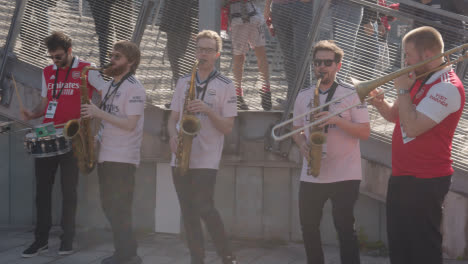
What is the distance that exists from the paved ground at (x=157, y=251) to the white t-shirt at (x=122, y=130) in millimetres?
1213

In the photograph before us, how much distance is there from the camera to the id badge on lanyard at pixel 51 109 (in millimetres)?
5480

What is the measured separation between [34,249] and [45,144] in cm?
118

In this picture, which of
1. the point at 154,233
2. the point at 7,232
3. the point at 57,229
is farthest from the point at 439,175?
the point at 7,232

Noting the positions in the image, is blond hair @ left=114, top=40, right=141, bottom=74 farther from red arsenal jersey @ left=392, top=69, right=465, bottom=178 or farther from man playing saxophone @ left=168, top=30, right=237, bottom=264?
red arsenal jersey @ left=392, top=69, right=465, bottom=178

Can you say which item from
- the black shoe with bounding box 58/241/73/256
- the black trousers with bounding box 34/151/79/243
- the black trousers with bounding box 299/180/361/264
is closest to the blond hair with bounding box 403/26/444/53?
the black trousers with bounding box 299/180/361/264

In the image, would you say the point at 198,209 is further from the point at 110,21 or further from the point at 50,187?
the point at 110,21

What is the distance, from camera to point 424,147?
137 inches

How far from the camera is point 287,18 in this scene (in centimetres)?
562

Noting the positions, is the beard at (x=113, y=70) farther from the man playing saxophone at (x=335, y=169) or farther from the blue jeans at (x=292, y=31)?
the man playing saxophone at (x=335, y=169)

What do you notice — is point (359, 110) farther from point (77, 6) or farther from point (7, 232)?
point (7, 232)

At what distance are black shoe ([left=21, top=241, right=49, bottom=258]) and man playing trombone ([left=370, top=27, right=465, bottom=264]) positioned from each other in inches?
145

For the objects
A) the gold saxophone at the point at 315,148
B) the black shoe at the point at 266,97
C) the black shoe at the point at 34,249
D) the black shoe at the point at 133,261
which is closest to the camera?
the gold saxophone at the point at 315,148

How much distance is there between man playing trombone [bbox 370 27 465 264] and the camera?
338cm

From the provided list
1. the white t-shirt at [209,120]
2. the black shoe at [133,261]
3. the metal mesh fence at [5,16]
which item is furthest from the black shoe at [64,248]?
the metal mesh fence at [5,16]
